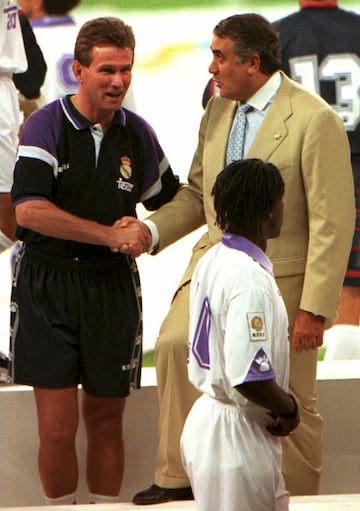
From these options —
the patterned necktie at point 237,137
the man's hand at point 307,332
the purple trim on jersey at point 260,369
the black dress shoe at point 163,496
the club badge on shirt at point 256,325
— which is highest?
the patterned necktie at point 237,137

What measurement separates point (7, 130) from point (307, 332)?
5.87 feet

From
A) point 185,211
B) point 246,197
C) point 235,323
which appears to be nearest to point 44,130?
point 185,211

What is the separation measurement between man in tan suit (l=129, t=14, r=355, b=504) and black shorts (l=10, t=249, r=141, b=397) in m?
0.19

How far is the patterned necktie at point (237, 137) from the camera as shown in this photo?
14.7ft

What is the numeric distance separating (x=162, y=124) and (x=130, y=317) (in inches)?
86.1

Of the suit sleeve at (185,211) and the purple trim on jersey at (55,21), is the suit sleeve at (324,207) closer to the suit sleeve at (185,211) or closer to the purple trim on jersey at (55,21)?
the suit sleeve at (185,211)

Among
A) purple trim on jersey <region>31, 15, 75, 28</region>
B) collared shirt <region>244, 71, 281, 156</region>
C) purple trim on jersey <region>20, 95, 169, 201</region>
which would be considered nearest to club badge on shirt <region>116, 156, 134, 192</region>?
purple trim on jersey <region>20, 95, 169, 201</region>

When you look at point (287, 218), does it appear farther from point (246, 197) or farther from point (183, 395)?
point (246, 197)

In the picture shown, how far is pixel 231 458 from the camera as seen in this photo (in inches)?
133

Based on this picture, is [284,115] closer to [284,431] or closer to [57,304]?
[57,304]

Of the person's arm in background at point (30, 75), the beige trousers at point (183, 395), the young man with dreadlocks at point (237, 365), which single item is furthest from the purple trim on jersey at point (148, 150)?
the person's arm in background at point (30, 75)

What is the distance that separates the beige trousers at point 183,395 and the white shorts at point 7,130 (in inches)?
49.9

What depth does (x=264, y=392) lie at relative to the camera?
130 inches

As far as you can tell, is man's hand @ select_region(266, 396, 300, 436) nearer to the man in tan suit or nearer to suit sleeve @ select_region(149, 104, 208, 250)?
the man in tan suit
